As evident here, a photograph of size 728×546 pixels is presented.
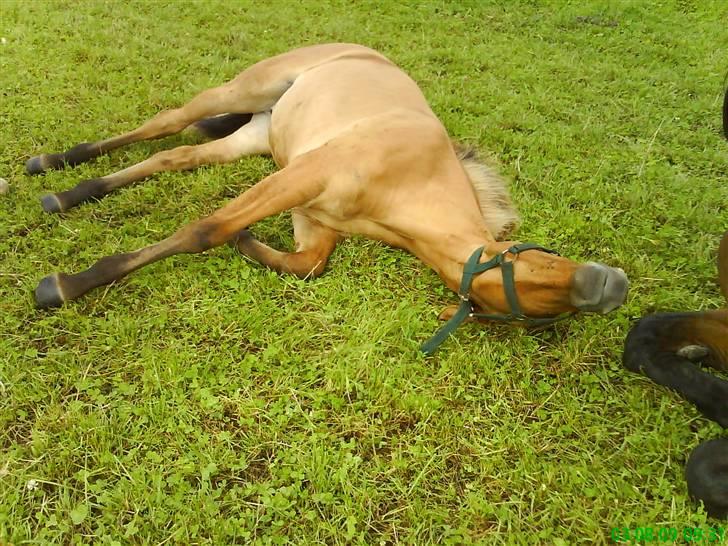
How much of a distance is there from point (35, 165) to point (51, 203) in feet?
1.83

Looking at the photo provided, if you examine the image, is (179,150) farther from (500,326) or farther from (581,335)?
(581,335)

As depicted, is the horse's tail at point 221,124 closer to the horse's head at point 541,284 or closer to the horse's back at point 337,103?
the horse's back at point 337,103

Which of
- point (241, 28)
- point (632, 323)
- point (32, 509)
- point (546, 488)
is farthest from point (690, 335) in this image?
point (241, 28)

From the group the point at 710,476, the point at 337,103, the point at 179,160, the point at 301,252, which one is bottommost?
the point at 710,476

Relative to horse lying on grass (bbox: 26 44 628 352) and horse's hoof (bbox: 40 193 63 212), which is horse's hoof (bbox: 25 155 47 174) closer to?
Result: horse lying on grass (bbox: 26 44 628 352)

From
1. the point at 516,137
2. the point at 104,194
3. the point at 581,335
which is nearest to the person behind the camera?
the point at 581,335

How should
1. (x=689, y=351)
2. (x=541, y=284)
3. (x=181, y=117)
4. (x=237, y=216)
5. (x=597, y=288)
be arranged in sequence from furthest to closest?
(x=181, y=117), (x=237, y=216), (x=689, y=351), (x=541, y=284), (x=597, y=288)

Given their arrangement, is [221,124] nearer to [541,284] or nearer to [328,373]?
[328,373]

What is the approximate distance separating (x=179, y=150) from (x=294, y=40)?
9.86 ft

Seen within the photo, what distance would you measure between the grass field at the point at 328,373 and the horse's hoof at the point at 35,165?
0.29 ft

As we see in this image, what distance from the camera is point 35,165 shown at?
3898mm

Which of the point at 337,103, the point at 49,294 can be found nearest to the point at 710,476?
the point at 337,103

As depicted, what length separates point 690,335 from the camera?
2.81 meters

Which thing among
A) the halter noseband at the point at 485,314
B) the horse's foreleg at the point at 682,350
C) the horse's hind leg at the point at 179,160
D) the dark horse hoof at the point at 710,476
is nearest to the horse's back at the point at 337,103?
the horse's hind leg at the point at 179,160
